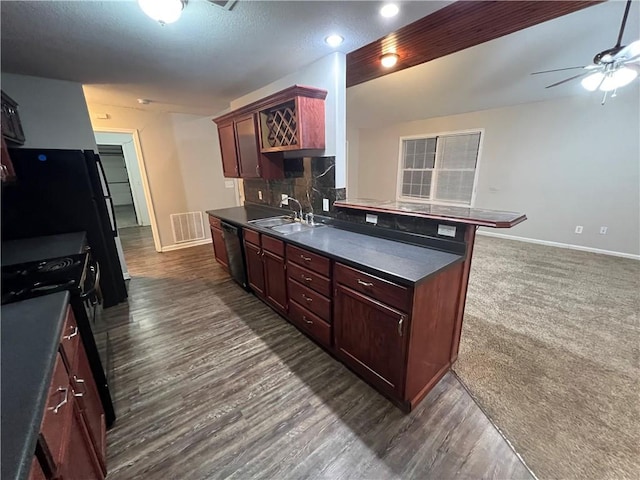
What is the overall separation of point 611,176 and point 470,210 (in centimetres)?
410

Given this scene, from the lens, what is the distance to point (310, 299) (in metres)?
2.14

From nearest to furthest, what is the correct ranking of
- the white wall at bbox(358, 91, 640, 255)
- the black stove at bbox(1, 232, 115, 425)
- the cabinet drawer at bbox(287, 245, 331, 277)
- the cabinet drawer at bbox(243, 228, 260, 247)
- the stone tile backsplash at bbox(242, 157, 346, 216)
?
the black stove at bbox(1, 232, 115, 425) < the cabinet drawer at bbox(287, 245, 331, 277) < the stone tile backsplash at bbox(242, 157, 346, 216) < the cabinet drawer at bbox(243, 228, 260, 247) < the white wall at bbox(358, 91, 640, 255)

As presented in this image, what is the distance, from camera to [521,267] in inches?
151

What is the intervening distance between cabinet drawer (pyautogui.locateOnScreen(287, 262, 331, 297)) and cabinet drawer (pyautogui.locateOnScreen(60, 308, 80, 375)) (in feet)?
4.50

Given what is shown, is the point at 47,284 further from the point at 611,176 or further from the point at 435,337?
the point at 611,176

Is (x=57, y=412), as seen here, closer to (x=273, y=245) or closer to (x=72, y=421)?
(x=72, y=421)

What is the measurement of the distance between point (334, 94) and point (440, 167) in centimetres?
440

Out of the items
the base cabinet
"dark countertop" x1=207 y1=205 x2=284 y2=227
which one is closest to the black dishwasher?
"dark countertop" x1=207 y1=205 x2=284 y2=227

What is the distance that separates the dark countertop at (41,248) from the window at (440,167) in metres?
6.19

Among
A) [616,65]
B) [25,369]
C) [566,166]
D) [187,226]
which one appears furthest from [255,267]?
[566,166]

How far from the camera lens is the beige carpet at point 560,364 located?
1436mm

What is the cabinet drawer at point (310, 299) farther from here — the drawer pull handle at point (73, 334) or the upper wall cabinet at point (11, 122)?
the upper wall cabinet at point (11, 122)

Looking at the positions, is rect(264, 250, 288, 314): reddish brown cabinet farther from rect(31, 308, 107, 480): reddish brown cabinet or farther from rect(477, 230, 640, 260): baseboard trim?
rect(477, 230, 640, 260): baseboard trim

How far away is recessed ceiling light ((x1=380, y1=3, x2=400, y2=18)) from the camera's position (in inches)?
65.5
